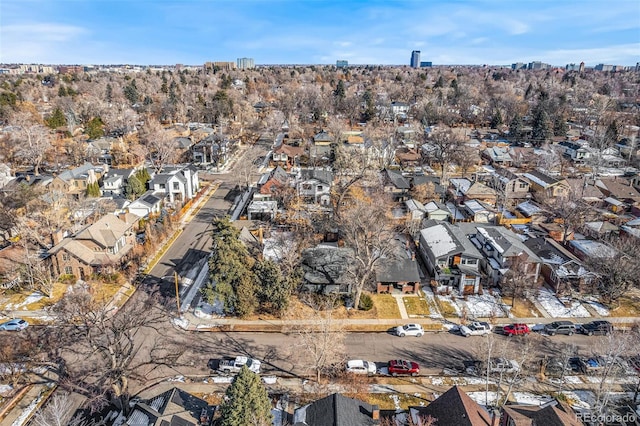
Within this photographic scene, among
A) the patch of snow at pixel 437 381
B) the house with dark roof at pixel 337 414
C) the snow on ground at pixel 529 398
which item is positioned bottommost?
the snow on ground at pixel 529 398

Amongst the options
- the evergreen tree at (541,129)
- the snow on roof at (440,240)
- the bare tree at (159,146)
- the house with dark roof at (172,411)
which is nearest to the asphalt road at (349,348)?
the house with dark roof at (172,411)

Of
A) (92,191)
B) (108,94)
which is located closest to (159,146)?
(92,191)

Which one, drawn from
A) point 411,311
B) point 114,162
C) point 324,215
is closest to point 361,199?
point 324,215

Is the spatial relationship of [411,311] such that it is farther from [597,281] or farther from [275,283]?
[597,281]

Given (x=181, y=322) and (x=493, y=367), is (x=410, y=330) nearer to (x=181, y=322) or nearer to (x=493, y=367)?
(x=493, y=367)

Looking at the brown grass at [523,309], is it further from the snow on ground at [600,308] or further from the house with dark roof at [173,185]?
the house with dark roof at [173,185]

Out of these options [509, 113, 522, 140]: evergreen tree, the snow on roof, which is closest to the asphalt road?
the snow on roof
